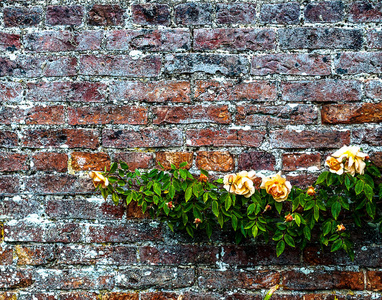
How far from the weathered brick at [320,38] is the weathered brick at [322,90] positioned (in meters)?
0.14

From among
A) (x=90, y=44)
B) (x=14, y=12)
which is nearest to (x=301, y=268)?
(x=90, y=44)

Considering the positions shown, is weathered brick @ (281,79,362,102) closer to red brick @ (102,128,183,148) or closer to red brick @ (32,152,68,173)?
red brick @ (102,128,183,148)

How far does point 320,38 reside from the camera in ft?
4.15

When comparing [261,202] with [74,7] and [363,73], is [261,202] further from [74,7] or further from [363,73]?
[74,7]

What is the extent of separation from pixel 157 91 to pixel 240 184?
0.49m

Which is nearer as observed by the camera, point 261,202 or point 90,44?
point 261,202

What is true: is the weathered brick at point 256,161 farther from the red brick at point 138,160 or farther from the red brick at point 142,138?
the red brick at point 138,160

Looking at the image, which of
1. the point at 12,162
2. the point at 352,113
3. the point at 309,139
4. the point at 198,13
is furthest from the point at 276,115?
the point at 12,162

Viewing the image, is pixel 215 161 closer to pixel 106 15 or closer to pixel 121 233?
pixel 121 233

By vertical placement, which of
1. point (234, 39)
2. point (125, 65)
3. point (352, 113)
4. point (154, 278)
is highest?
point (234, 39)

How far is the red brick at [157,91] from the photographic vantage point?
1279 millimetres

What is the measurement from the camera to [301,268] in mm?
1254

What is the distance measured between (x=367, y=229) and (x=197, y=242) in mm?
651

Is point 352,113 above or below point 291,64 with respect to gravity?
below
